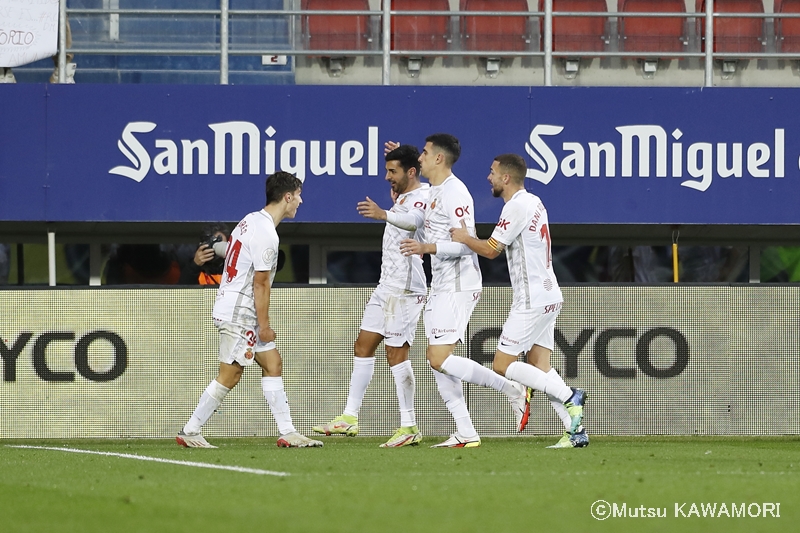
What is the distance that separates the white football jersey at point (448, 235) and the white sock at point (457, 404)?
64 centimetres

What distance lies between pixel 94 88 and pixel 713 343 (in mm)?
6826

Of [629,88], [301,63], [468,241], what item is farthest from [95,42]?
[468,241]

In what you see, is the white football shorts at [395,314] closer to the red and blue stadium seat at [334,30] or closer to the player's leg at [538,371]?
the player's leg at [538,371]

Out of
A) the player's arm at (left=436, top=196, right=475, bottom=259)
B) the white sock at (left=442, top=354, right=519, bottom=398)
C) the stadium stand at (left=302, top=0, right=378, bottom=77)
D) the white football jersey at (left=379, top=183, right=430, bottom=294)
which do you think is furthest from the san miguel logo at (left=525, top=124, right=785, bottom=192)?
the white sock at (left=442, top=354, right=519, bottom=398)

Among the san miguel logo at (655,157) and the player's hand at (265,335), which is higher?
the san miguel logo at (655,157)

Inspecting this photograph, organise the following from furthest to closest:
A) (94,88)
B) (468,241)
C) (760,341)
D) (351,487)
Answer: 1. (94,88)
2. (760,341)
3. (468,241)
4. (351,487)

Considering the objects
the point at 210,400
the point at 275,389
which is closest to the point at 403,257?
the point at 275,389

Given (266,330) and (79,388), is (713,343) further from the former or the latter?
(79,388)

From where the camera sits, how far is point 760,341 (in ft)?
38.2

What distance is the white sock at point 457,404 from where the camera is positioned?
9.28 m

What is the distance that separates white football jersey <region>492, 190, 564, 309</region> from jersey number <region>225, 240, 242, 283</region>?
5.73ft

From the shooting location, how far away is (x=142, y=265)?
15.2 metres

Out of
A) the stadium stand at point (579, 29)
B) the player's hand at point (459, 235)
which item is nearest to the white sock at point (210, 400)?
the player's hand at point (459, 235)

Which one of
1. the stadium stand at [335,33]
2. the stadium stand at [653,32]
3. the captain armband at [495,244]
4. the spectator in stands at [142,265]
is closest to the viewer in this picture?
the captain armband at [495,244]
